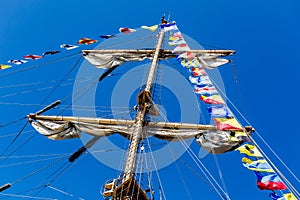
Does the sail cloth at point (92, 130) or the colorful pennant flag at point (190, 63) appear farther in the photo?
the colorful pennant flag at point (190, 63)

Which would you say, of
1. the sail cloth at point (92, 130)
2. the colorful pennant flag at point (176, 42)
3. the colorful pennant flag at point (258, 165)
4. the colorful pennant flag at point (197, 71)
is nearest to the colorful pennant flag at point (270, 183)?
the colorful pennant flag at point (258, 165)

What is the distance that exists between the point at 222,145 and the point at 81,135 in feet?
13.5

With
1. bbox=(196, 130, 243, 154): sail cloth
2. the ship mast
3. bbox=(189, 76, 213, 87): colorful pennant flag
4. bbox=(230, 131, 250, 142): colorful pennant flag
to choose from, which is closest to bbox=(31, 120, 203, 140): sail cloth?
Answer: bbox=(196, 130, 243, 154): sail cloth

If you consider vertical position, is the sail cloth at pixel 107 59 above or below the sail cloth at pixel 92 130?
above

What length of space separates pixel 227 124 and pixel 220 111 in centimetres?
70

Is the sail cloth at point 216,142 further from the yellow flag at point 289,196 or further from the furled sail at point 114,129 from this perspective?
the yellow flag at point 289,196

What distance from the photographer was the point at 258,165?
5582 millimetres

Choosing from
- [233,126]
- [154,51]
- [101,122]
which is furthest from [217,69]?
[233,126]

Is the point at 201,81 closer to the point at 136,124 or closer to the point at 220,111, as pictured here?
the point at 220,111

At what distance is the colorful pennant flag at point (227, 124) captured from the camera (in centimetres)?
628

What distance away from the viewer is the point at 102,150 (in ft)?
30.5

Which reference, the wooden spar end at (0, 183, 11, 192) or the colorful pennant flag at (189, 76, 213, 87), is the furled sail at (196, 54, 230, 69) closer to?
the colorful pennant flag at (189, 76, 213, 87)

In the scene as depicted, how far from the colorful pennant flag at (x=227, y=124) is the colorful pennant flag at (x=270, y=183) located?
1.28 m

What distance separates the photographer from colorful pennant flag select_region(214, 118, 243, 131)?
628 cm
